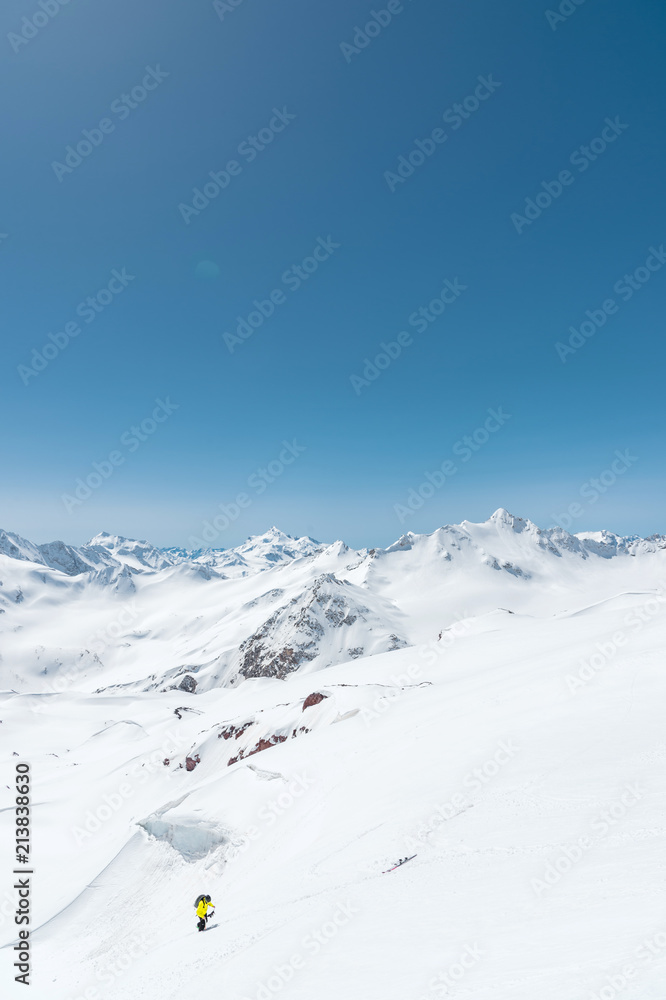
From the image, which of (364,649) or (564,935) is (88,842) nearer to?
(564,935)

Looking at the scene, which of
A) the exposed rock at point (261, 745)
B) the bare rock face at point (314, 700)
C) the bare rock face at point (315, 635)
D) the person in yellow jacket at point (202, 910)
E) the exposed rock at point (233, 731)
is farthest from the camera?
the bare rock face at point (315, 635)

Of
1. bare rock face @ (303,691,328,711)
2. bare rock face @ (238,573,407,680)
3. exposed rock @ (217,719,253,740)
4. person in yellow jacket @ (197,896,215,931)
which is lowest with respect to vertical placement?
person in yellow jacket @ (197,896,215,931)

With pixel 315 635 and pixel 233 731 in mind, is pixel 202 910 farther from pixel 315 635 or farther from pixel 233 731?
pixel 315 635

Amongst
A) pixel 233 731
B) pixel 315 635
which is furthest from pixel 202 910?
pixel 315 635

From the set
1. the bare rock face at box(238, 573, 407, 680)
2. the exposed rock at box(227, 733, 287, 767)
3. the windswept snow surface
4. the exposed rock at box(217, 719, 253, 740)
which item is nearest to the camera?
the windswept snow surface

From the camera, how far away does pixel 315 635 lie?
170 meters

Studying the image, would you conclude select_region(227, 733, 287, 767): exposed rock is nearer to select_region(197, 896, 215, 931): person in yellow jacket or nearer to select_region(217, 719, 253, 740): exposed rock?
select_region(217, 719, 253, 740): exposed rock

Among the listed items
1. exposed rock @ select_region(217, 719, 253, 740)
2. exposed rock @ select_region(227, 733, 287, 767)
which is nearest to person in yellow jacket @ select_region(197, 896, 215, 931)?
exposed rock @ select_region(227, 733, 287, 767)

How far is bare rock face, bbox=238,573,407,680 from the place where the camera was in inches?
6363

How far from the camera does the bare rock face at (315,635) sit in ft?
530

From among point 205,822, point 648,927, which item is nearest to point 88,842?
point 205,822

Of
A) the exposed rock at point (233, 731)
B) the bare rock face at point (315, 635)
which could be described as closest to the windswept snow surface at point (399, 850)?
the exposed rock at point (233, 731)

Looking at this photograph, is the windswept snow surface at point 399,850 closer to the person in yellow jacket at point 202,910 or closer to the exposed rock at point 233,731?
the person in yellow jacket at point 202,910

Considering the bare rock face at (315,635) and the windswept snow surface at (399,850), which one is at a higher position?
the bare rock face at (315,635)
